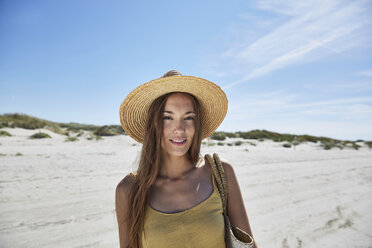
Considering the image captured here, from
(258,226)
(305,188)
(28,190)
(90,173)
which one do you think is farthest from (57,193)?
(305,188)

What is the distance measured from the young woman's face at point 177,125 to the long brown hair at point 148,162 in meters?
0.05

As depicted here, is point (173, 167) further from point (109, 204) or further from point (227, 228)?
point (109, 204)

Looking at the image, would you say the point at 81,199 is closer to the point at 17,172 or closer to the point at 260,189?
the point at 17,172

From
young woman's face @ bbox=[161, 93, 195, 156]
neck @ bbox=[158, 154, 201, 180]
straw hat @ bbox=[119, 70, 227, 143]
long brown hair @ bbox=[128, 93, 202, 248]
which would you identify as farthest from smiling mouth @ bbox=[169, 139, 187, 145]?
straw hat @ bbox=[119, 70, 227, 143]

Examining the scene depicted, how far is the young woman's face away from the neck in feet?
0.39

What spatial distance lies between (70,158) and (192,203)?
704cm

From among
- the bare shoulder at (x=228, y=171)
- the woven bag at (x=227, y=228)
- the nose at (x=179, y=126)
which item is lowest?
the woven bag at (x=227, y=228)

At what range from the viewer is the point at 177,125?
1775 millimetres

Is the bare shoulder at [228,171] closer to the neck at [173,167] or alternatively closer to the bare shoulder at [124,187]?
the neck at [173,167]

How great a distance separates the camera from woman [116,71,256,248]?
1.57 meters

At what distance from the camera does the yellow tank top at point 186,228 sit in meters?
1.53

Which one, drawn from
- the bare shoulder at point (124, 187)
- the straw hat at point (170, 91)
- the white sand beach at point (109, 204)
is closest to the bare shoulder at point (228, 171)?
the straw hat at point (170, 91)

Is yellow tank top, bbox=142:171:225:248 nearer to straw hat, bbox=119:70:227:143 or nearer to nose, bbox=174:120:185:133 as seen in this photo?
nose, bbox=174:120:185:133

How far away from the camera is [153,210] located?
1.64 meters
